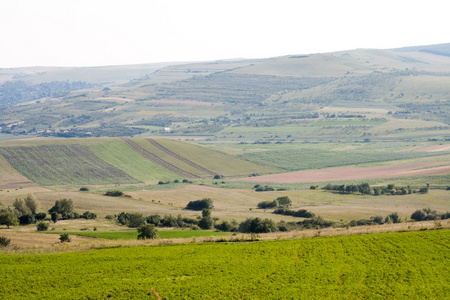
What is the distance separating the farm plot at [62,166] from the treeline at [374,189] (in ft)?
159

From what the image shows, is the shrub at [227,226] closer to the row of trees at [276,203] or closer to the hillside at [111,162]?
the row of trees at [276,203]

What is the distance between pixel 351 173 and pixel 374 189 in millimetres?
26712

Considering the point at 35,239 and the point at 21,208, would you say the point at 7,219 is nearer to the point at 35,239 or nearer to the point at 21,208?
the point at 21,208

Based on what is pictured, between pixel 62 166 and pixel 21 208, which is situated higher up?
pixel 21 208

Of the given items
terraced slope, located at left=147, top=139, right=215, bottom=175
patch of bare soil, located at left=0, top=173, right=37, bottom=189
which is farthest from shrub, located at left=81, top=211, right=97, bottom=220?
terraced slope, located at left=147, top=139, right=215, bottom=175

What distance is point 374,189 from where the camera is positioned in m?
98.2

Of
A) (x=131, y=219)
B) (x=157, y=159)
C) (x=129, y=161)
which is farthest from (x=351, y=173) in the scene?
(x=131, y=219)

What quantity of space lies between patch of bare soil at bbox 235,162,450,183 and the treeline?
15.2m

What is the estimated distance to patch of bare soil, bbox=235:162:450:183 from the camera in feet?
379

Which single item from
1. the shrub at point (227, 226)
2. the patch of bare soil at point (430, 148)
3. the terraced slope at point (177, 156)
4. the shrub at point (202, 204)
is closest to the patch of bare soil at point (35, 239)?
the shrub at point (227, 226)

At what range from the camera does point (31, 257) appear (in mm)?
34938

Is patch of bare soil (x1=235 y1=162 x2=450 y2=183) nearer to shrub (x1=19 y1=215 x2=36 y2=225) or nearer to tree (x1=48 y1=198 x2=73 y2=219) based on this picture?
tree (x1=48 y1=198 x2=73 y2=219)

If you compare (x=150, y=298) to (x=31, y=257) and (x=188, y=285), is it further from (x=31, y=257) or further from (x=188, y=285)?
(x=31, y=257)

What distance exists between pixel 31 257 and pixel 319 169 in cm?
10814
